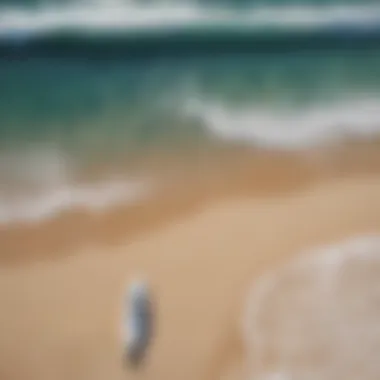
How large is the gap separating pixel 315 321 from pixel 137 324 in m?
0.20

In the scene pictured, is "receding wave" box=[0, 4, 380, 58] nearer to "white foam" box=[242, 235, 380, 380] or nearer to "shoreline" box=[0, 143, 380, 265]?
"shoreline" box=[0, 143, 380, 265]

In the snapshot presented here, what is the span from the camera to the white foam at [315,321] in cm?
68

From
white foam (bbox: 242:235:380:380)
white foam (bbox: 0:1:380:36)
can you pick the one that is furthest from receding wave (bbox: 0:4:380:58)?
white foam (bbox: 242:235:380:380)

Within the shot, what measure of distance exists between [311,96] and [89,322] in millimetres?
350

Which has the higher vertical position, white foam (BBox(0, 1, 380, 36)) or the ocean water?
A: white foam (BBox(0, 1, 380, 36))

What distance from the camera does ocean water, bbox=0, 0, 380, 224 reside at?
685 mm

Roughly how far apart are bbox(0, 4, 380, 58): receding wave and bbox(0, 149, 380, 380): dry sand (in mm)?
144

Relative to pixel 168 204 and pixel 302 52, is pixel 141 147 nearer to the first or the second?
pixel 168 204

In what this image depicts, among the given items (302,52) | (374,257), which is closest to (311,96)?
(302,52)

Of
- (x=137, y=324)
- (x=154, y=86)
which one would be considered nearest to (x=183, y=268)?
(x=137, y=324)

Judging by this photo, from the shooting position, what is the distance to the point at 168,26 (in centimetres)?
68

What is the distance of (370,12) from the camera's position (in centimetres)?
69

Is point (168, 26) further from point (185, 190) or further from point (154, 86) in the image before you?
point (185, 190)

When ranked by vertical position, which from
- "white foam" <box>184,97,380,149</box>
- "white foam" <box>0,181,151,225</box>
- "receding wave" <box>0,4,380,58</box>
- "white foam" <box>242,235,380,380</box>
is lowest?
"white foam" <box>242,235,380,380</box>
